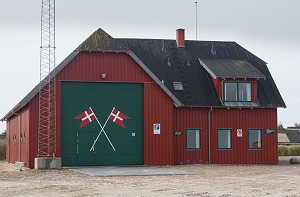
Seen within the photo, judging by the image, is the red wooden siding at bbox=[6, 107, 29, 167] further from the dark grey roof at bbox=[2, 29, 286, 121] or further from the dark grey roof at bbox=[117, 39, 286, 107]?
the dark grey roof at bbox=[117, 39, 286, 107]

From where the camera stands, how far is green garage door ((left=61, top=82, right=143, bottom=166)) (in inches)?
1428

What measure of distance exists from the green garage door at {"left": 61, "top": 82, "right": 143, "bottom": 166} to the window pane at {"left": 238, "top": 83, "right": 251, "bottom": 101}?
6.85 meters

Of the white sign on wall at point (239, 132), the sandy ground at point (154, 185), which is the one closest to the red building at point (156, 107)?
the white sign on wall at point (239, 132)

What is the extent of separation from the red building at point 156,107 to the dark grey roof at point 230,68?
0.07 meters

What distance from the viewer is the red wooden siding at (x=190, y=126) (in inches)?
1554

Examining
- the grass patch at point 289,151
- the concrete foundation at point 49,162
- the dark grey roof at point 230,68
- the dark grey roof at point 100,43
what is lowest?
the grass patch at point 289,151

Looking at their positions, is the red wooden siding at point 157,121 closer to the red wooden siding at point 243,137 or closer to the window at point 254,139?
the red wooden siding at point 243,137

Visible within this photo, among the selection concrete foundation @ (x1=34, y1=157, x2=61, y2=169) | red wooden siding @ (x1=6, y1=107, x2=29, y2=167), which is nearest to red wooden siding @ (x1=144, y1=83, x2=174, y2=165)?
concrete foundation @ (x1=34, y1=157, x2=61, y2=169)

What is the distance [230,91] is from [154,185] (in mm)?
18920

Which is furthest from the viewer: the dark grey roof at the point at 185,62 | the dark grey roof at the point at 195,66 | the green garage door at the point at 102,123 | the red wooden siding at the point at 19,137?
the dark grey roof at the point at 195,66

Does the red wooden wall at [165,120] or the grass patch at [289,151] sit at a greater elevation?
the red wooden wall at [165,120]

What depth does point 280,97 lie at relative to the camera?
42031 mm

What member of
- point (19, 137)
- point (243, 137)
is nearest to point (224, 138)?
point (243, 137)

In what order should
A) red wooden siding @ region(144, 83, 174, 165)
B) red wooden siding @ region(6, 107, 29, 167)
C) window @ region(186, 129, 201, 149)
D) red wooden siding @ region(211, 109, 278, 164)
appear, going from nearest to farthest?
red wooden siding @ region(6, 107, 29, 167), red wooden siding @ region(144, 83, 174, 165), window @ region(186, 129, 201, 149), red wooden siding @ region(211, 109, 278, 164)
